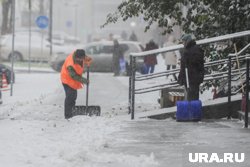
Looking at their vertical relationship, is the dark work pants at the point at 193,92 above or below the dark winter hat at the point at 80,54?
below

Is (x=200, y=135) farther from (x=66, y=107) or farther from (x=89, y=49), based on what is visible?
(x=89, y=49)

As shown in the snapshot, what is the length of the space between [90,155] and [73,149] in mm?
576

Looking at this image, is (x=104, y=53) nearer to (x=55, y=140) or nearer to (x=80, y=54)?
(x=80, y=54)

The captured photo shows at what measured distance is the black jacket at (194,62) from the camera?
13125 millimetres

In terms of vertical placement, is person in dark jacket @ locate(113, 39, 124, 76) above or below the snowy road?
above

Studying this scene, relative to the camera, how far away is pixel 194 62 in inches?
518

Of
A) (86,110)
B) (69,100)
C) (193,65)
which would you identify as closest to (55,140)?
(69,100)

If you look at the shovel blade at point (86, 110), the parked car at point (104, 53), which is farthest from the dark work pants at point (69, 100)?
the parked car at point (104, 53)

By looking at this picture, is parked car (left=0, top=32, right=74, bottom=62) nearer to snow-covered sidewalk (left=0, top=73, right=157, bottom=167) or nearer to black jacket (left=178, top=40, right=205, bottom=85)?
snow-covered sidewalk (left=0, top=73, right=157, bottom=167)

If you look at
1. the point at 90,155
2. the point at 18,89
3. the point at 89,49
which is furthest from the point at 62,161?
the point at 89,49

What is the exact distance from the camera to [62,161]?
329 inches

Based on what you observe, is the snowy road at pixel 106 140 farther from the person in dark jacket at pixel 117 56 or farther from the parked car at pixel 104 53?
the parked car at pixel 104 53

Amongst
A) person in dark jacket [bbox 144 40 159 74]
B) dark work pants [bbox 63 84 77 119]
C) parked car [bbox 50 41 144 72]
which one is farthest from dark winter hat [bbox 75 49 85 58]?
parked car [bbox 50 41 144 72]

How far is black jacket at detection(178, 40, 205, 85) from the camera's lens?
43.1ft
